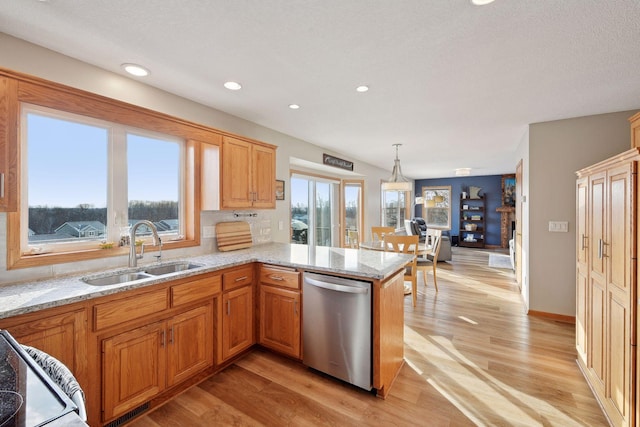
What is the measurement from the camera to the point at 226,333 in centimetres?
236

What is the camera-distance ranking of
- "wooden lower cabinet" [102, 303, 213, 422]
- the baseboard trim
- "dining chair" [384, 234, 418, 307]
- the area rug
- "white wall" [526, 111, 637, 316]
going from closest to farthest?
"wooden lower cabinet" [102, 303, 213, 422] → "white wall" [526, 111, 637, 316] → the baseboard trim → "dining chair" [384, 234, 418, 307] → the area rug

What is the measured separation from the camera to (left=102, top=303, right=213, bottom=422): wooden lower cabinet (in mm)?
1683

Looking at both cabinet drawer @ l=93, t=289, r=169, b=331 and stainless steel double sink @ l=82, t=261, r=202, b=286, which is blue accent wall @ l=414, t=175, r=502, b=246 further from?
cabinet drawer @ l=93, t=289, r=169, b=331

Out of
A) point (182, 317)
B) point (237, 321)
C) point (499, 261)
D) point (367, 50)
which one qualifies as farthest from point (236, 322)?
point (499, 261)

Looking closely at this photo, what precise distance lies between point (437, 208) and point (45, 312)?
422 inches

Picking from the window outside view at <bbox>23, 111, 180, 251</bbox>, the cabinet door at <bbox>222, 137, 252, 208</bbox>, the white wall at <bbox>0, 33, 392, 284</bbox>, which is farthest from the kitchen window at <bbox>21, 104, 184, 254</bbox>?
the cabinet door at <bbox>222, 137, 252, 208</bbox>

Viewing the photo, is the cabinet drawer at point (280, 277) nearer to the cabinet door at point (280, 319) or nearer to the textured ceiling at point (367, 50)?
the cabinet door at point (280, 319)

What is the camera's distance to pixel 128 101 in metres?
2.34

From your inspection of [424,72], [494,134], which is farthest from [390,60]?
[494,134]

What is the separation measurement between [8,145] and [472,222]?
35.6 feet

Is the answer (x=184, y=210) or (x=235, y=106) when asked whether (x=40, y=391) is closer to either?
(x=184, y=210)

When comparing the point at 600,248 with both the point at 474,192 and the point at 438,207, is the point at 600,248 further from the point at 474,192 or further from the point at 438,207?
the point at 438,207

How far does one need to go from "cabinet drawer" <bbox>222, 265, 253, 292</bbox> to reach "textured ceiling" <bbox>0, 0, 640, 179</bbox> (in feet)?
5.34

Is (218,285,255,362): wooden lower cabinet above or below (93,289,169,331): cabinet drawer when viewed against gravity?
below
